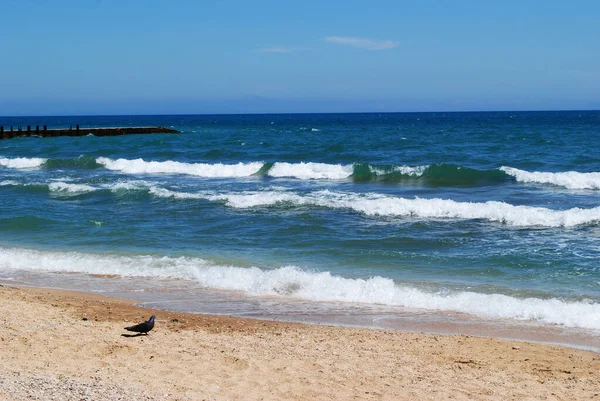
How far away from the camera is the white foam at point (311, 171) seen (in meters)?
30.0

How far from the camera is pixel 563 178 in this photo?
82.5 feet

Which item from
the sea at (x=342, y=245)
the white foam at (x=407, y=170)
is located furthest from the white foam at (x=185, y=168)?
the white foam at (x=407, y=170)

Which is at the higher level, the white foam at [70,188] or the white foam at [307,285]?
the white foam at [70,188]

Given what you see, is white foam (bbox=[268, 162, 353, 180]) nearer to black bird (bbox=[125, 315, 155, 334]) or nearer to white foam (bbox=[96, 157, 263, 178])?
white foam (bbox=[96, 157, 263, 178])

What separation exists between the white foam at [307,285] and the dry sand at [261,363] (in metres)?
1.38

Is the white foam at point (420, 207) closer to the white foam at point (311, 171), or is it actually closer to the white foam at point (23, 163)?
the white foam at point (311, 171)

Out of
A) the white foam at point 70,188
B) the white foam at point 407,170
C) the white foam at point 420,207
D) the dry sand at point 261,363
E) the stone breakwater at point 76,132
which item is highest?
the stone breakwater at point 76,132

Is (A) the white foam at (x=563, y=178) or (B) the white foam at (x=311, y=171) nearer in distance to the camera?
(A) the white foam at (x=563, y=178)

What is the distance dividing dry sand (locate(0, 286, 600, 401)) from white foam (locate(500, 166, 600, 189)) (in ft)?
55.6

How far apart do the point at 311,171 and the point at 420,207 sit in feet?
41.2

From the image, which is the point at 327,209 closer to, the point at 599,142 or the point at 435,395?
the point at 435,395

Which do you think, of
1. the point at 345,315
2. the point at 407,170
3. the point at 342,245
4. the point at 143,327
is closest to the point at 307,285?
the point at 345,315

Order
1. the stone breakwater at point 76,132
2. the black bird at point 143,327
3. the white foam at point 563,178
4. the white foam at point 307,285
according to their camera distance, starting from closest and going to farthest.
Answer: the black bird at point 143,327 → the white foam at point 307,285 → the white foam at point 563,178 → the stone breakwater at point 76,132

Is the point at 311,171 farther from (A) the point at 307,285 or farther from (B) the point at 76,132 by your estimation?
(B) the point at 76,132
